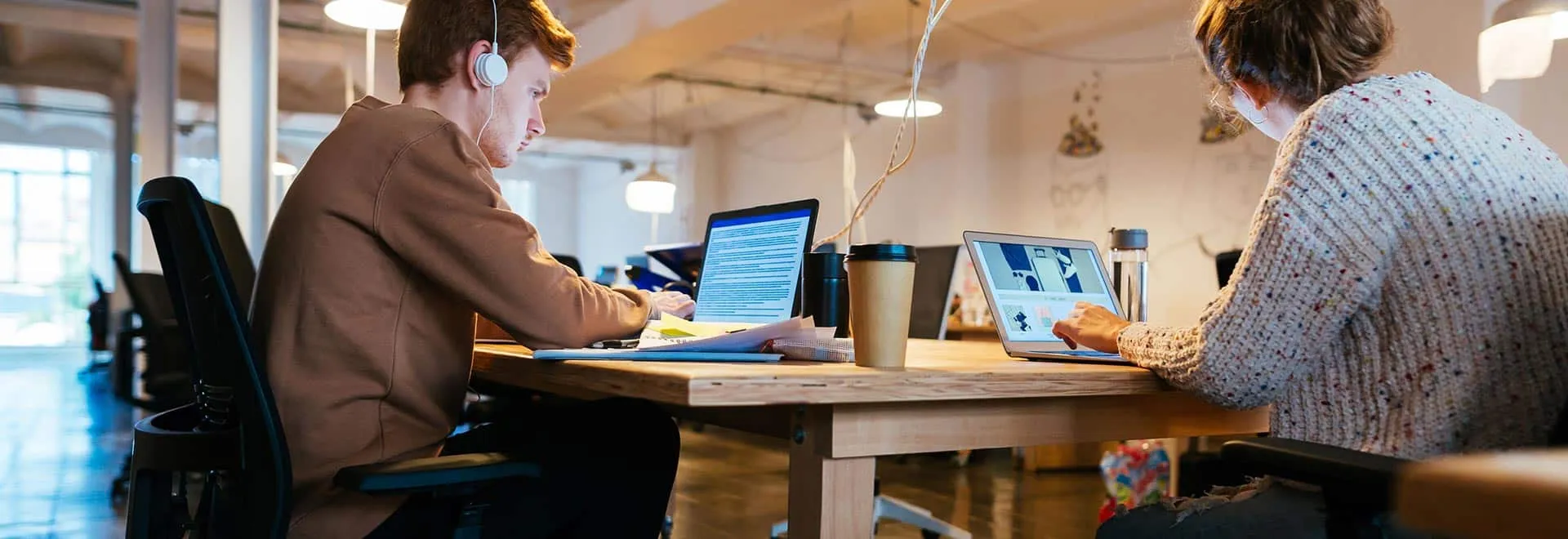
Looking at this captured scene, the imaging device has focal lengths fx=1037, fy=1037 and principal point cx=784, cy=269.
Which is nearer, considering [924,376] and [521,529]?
[924,376]

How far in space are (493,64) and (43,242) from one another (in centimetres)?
1440

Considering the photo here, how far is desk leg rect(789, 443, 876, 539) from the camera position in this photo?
1.00 m

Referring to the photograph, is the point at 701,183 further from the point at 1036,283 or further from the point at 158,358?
the point at 1036,283

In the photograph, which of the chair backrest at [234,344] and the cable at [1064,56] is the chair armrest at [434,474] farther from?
the cable at [1064,56]

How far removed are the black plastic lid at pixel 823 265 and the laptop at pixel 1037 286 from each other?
0.22m

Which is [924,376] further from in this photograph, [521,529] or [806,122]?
[806,122]

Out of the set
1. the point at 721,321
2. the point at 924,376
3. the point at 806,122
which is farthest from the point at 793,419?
the point at 806,122

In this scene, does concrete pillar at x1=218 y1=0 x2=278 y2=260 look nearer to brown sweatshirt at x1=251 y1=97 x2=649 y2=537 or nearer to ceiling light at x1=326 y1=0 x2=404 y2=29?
ceiling light at x1=326 y1=0 x2=404 y2=29

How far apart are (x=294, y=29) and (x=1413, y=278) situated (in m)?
8.13

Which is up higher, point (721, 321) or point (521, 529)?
point (721, 321)

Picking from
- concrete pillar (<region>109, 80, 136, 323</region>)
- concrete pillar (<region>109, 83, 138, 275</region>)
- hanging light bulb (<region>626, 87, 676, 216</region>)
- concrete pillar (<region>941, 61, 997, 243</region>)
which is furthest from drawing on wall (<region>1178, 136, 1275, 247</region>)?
concrete pillar (<region>109, 83, 138, 275</region>)

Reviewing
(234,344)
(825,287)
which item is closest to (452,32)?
(234,344)

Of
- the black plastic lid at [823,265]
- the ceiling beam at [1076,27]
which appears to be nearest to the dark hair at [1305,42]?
the black plastic lid at [823,265]

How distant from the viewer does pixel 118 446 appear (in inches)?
195
